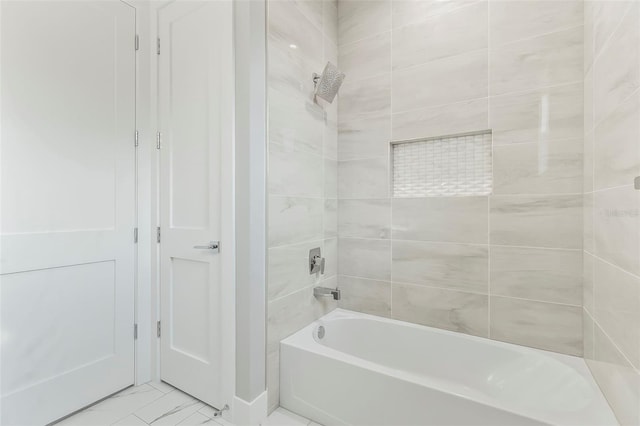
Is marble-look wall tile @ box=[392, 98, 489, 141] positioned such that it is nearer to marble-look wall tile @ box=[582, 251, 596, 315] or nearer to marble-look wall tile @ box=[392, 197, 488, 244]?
marble-look wall tile @ box=[392, 197, 488, 244]

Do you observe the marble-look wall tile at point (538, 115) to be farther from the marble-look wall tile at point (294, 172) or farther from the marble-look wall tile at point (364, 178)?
the marble-look wall tile at point (294, 172)

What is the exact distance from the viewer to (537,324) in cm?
154

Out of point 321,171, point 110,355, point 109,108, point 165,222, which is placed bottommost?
point 110,355

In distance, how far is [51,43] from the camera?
147 centimetres

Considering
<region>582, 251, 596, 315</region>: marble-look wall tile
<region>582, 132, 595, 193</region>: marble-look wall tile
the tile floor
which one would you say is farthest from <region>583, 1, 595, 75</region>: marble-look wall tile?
the tile floor

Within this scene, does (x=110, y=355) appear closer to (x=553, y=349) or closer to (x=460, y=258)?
(x=460, y=258)

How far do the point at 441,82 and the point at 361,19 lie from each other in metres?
0.78

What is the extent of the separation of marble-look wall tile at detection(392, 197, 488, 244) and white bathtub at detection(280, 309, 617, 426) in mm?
575

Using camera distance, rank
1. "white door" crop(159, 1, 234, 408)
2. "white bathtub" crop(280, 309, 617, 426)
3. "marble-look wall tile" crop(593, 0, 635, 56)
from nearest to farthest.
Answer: "marble-look wall tile" crop(593, 0, 635, 56), "white bathtub" crop(280, 309, 617, 426), "white door" crop(159, 1, 234, 408)

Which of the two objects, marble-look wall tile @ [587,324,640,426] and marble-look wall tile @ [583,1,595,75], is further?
marble-look wall tile @ [583,1,595,75]

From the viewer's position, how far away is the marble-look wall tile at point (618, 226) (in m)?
0.89

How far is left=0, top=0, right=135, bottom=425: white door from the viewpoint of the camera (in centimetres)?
136

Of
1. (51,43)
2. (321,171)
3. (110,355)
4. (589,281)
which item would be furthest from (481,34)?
(110,355)

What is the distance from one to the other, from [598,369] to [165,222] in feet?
7.61
